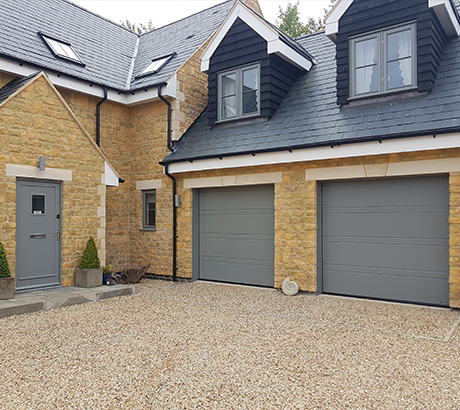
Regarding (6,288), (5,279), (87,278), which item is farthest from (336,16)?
(6,288)

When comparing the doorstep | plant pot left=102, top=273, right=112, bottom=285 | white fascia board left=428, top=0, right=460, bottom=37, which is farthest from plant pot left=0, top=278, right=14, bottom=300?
white fascia board left=428, top=0, right=460, bottom=37

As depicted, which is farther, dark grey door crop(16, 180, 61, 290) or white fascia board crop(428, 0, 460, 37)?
dark grey door crop(16, 180, 61, 290)

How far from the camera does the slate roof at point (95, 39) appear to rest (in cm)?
1028

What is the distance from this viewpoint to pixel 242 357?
16.6ft

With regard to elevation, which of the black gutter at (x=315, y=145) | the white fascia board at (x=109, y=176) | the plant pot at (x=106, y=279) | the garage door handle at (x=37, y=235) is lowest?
the plant pot at (x=106, y=279)

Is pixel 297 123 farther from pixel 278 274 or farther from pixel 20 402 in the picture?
pixel 20 402

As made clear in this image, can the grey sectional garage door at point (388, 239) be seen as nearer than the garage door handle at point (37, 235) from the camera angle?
Yes

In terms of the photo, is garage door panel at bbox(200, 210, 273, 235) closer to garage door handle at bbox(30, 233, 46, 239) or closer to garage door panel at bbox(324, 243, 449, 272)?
garage door panel at bbox(324, 243, 449, 272)

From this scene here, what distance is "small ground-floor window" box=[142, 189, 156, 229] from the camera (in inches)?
459

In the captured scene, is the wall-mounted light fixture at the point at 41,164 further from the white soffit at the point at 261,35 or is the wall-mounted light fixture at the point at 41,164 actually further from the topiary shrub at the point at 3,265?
the white soffit at the point at 261,35

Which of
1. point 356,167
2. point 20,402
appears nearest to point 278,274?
point 356,167

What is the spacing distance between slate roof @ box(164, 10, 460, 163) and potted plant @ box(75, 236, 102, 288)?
2880 mm

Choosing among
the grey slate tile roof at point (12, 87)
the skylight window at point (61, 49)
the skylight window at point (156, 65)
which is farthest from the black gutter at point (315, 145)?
the skylight window at point (61, 49)

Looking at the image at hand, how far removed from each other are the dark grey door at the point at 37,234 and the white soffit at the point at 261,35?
508 cm
